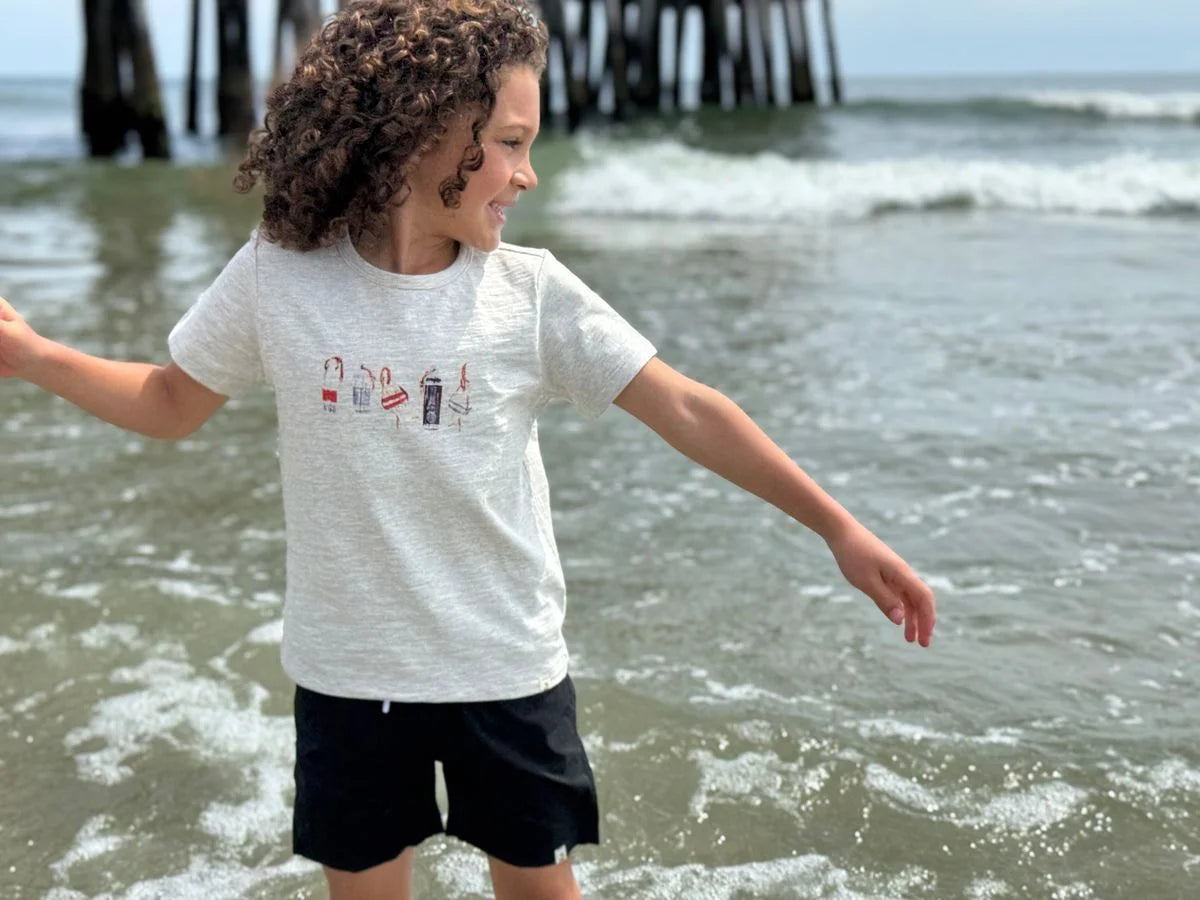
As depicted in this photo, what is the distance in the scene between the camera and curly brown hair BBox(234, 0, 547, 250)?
1.74 metres

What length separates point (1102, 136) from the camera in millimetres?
22453

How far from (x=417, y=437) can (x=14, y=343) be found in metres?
0.60

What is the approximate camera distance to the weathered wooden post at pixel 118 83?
17.2 meters

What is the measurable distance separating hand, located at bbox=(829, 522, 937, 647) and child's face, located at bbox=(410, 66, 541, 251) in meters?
0.61

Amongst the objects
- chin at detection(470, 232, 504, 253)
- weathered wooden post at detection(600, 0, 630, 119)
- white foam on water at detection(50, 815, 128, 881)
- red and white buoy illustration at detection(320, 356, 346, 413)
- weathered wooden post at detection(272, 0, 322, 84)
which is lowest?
weathered wooden post at detection(600, 0, 630, 119)

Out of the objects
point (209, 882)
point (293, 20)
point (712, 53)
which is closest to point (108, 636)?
point (209, 882)

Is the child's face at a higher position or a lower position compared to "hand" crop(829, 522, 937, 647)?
higher

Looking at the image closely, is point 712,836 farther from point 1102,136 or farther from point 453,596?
point 1102,136

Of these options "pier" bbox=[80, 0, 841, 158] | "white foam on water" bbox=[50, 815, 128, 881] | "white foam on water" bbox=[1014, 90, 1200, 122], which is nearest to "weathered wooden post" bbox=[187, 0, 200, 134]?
"pier" bbox=[80, 0, 841, 158]

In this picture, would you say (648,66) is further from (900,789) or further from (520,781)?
(520,781)

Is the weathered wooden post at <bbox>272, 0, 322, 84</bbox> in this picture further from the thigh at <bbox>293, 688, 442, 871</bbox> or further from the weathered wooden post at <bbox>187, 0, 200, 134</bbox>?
the thigh at <bbox>293, 688, 442, 871</bbox>

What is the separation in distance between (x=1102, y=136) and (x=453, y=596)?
22.7 meters

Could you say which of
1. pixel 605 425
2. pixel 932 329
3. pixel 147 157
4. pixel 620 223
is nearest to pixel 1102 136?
pixel 620 223

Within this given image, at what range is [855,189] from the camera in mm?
14367
